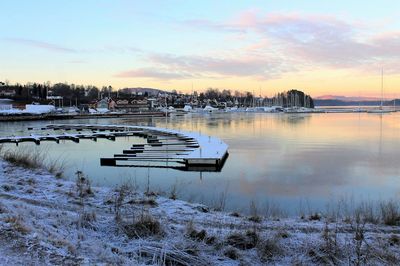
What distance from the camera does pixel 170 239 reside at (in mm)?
6891

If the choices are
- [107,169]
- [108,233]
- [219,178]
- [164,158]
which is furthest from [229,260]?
[164,158]

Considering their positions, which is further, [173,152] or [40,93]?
[40,93]

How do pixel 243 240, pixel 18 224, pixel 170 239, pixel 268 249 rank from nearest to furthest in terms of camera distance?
pixel 18 224 → pixel 268 249 → pixel 170 239 → pixel 243 240

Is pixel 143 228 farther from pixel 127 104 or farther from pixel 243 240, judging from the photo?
pixel 127 104

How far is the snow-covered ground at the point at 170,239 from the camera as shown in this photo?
5.61m

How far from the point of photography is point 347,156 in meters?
27.2

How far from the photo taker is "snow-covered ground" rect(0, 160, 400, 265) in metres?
5.61

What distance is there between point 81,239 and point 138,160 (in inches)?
803

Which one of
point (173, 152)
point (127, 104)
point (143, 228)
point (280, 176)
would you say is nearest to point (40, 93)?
point (127, 104)

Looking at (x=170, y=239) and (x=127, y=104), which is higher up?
(x=127, y=104)

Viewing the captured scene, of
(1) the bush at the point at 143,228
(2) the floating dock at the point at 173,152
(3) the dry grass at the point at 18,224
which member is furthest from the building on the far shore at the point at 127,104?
(3) the dry grass at the point at 18,224

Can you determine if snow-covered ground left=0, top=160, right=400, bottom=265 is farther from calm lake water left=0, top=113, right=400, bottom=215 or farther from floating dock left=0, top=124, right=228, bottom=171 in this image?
floating dock left=0, top=124, right=228, bottom=171

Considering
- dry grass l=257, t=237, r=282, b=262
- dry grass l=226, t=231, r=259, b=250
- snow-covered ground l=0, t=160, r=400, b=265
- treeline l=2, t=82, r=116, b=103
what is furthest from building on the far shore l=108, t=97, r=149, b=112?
dry grass l=257, t=237, r=282, b=262

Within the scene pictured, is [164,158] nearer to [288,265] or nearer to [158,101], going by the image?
[288,265]
